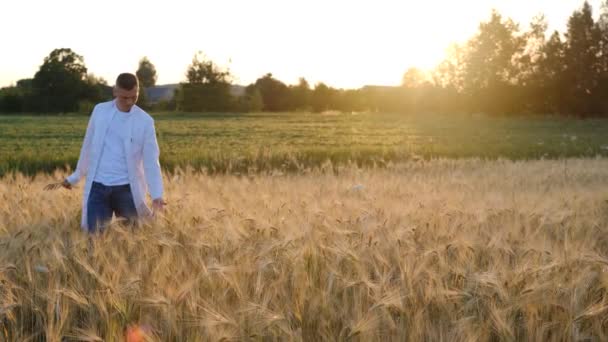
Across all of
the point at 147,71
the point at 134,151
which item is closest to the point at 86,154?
the point at 134,151

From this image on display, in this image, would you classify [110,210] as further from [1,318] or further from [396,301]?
[396,301]

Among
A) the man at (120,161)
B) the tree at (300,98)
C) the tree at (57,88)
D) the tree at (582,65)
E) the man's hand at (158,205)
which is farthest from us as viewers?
the tree at (300,98)

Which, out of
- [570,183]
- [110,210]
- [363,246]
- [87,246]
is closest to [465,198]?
[570,183]

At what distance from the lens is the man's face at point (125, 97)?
4.75 metres

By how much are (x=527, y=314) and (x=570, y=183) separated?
604 centimetres

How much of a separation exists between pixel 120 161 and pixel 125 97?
57cm

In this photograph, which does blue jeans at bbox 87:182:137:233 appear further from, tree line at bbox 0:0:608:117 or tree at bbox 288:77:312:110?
tree at bbox 288:77:312:110

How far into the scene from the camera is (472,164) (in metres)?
11.4

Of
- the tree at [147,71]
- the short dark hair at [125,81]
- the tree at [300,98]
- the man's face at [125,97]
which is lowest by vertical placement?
the tree at [300,98]

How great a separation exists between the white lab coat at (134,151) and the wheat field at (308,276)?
341 millimetres

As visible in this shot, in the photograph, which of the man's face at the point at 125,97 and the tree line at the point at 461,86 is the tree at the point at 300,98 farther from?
the man's face at the point at 125,97

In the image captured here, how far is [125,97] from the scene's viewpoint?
4.80 meters

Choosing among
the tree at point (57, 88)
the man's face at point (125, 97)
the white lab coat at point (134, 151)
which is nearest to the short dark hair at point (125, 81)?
the man's face at point (125, 97)

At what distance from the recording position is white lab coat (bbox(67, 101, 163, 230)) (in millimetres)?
4930
